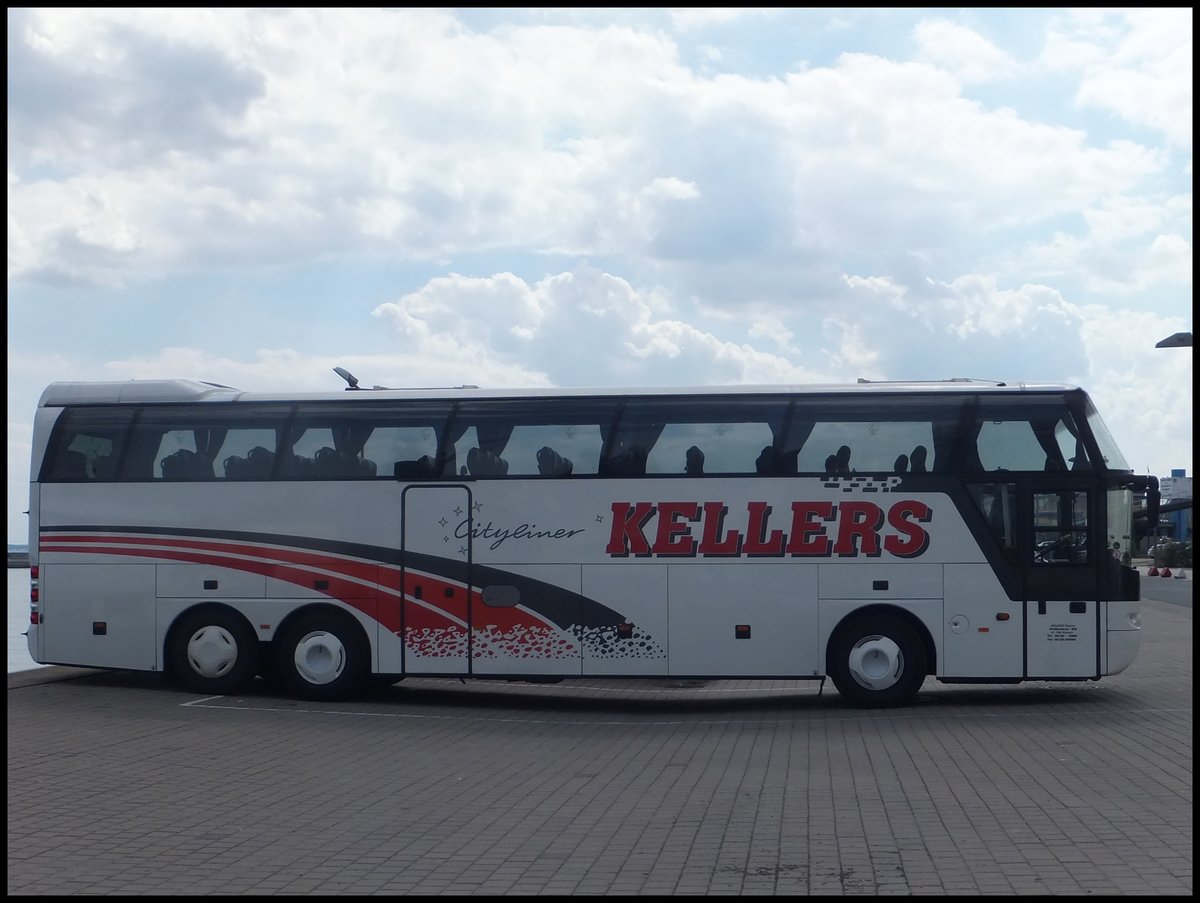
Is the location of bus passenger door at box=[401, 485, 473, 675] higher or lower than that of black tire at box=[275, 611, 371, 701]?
higher

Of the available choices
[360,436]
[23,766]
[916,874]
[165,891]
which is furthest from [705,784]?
[360,436]

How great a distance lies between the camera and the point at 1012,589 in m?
15.0

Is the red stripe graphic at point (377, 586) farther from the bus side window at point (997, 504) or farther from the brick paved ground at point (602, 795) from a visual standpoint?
the bus side window at point (997, 504)

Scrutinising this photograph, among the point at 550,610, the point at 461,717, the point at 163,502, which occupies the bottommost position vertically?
the point at 461,717

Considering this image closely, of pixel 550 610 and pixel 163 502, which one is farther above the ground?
pixel 163 502

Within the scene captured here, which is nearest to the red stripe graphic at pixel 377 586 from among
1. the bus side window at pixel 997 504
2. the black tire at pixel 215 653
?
the black tire at pixel 215 653

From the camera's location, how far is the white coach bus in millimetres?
15070

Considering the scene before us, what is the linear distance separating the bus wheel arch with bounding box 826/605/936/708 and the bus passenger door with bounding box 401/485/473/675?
4.13 metres

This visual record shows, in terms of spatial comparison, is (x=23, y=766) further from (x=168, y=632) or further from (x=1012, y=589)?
(x=1012, y=589)

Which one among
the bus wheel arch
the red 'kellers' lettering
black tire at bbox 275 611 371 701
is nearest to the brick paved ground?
black tire at bbox 275 611 371 701

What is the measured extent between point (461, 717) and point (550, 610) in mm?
1522

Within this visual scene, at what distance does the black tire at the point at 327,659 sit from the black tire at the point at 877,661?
537cm

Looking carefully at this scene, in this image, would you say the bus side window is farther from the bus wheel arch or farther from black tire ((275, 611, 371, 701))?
black tire ((275, 611, 371, 701))

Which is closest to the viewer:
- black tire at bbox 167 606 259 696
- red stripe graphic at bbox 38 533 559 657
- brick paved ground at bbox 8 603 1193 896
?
brick paved ground at bbox 8 603 1193 896
